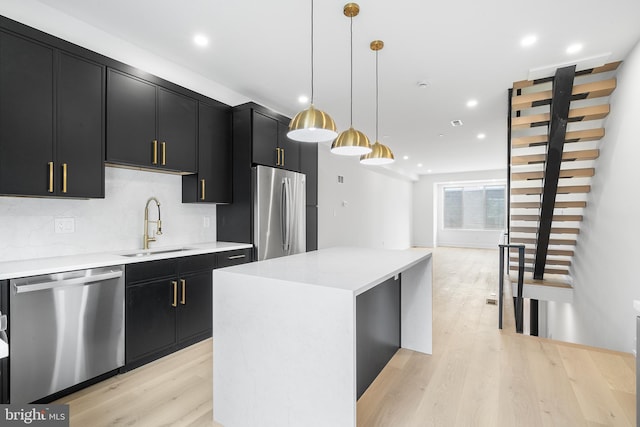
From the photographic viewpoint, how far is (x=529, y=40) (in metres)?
2.69

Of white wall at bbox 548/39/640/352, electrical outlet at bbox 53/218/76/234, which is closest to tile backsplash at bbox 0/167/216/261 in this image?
electrical outlet at bbox 53/218/76/234

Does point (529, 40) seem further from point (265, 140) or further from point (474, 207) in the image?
point (474, 207)

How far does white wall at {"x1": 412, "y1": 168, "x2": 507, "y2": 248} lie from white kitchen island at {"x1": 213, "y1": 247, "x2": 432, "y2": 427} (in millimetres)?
9983

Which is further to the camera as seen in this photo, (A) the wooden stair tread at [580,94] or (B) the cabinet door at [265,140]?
(B) the cabinet door at [265,140]

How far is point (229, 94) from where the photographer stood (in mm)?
3775

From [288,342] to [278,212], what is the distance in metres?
2.23

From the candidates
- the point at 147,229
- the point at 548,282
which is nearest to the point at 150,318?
the point at 147,229

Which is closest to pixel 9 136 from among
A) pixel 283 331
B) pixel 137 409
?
pixel 137 409

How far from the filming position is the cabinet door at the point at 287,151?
3912 mm

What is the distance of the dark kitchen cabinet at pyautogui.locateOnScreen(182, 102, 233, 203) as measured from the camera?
328cm

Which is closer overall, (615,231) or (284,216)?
(615,231)

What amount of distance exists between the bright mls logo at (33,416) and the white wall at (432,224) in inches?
439

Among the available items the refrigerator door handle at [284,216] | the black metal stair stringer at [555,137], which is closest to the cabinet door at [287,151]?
the refrigerator door handle at [284,216]

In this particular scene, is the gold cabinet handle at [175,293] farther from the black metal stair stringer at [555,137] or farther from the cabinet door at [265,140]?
the black metal stair stringer at [555,137]
